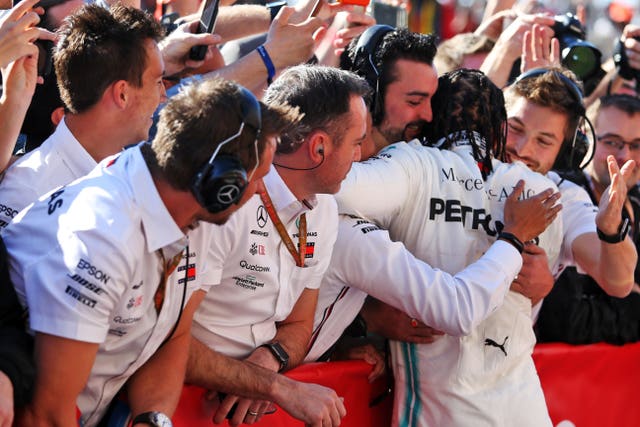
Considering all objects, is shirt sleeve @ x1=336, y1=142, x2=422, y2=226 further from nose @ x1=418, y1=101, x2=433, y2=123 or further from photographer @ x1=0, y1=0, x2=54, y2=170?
photographer @ x1=0, y1=0, x2=54, y2=170

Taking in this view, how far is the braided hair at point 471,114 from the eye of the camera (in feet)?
13.9

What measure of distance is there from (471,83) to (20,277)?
91.9 inches

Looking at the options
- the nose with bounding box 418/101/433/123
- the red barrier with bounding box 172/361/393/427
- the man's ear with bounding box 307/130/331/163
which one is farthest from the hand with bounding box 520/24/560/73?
the man's ear with bounding box 307/130/331/163

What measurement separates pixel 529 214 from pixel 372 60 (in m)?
1.07

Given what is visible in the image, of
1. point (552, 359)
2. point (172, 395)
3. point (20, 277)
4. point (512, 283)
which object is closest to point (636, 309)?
point (552, 359)

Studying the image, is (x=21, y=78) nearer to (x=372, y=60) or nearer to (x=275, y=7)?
(x=372, y=60)

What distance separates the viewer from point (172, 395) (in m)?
3.13

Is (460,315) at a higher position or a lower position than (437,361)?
higher

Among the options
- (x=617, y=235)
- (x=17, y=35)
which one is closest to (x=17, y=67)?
(x=17, y=35)

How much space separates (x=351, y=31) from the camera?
15.9 feet

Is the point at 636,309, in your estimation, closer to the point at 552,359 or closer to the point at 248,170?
the point at 552,359

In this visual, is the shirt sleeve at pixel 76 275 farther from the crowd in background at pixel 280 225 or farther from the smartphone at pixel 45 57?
the smartphone at pixel 45 57

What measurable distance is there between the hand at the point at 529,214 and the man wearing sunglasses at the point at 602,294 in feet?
1.93

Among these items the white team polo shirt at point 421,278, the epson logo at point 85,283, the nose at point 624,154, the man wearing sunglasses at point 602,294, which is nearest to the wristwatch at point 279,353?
the white team polo shirt at point 421,278
